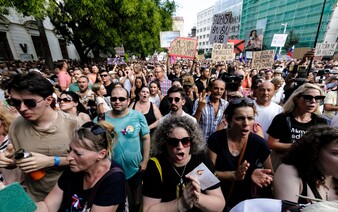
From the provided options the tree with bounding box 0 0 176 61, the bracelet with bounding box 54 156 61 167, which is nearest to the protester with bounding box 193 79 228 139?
the bracelet with bounding box 54 156 61 167

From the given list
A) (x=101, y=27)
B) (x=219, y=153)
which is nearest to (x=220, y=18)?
(x=219, y=153)

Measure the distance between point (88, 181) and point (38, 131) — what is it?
723mm

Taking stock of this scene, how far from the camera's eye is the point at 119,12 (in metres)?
12.4

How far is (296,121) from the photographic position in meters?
2.47

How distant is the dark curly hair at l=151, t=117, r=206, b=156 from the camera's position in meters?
1.75

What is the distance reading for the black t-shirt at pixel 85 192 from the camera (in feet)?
4.58

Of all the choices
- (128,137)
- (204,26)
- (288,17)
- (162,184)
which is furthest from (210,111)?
(204,26)

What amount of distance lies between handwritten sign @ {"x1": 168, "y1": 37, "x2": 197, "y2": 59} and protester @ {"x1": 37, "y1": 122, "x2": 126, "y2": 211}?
5.95m

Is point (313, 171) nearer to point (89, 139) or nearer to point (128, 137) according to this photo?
point (89, 139)

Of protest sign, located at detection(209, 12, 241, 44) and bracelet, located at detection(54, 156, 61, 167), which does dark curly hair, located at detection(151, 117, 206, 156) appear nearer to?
bracelet, located at detection(54, 156, 61, 167)

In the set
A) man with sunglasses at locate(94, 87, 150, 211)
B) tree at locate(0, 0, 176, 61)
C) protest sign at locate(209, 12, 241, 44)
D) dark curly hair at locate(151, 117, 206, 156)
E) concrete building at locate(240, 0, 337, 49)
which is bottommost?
man with sunglasses at locate(94, 87, 150, 211)

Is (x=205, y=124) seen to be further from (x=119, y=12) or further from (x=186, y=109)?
(x=119, y=12)

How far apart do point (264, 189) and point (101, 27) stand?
12.7m

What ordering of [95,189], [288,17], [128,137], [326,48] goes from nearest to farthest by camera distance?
[95,189] < [128,137] < [326,48] < [288,17]
